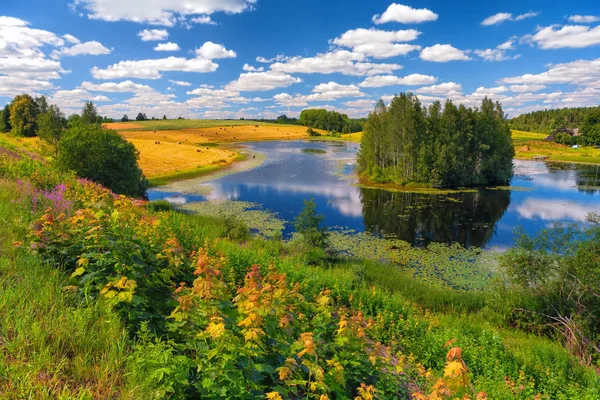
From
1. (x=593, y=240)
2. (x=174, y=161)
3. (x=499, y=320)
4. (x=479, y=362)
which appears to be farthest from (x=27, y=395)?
(x=174, y=161)

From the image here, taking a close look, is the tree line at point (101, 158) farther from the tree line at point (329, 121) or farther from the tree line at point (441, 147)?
the tree line at point (329, 121)

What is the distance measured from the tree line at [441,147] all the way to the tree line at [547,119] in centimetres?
11429

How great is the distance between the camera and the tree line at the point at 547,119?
5512 inches

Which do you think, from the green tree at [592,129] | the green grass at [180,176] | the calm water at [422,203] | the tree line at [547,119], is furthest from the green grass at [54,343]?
the tree line at [547,119]

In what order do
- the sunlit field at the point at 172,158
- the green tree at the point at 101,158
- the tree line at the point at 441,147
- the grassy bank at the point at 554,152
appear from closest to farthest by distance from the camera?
the green tree at the point at 101,158 → the tree line at the point at 441,147 → the sunlit field at the point at 172,158 → the grassy bank at the point at 554,152

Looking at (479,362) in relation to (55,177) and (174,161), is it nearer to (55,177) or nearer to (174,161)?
(55,177)

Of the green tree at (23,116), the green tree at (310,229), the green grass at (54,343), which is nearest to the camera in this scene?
the green grass at (54,343)

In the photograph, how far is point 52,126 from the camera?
1615 inches

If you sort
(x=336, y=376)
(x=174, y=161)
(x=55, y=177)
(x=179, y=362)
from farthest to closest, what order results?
1. (x=174, y=161)
2. (x=55, y=177)
3. (x=336, y=376)
4. (x=179, y=362)

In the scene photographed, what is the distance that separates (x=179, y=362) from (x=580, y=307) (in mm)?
13804

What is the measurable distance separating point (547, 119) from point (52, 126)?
604 ft

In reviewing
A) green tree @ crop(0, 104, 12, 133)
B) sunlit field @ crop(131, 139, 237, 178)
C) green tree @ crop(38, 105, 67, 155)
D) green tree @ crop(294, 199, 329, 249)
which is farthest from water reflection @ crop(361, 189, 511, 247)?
green tree @ crop(0, 104, 12, 133)

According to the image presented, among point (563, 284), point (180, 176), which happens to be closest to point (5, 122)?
point (180, 176)

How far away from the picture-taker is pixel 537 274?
12297 mm
